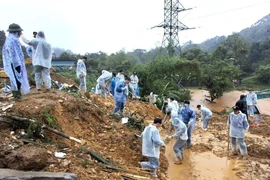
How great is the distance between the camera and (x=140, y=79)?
745 inches

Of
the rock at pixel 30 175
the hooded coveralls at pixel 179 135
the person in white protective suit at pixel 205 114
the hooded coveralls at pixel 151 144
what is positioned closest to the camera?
the rock at pixel 30 175

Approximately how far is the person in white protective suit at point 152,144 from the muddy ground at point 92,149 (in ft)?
0.86

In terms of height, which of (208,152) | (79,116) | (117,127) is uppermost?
(79,116)

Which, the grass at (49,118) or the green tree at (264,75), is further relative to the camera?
the green tree at (264,75)

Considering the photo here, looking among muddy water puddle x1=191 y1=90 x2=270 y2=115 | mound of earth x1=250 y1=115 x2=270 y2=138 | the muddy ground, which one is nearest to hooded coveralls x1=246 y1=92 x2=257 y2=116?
mound of earth x1=250 y1=115 x2=270 y2=138

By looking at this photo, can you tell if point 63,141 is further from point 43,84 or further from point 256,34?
point 256,34

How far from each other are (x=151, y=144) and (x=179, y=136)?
5.39 ft

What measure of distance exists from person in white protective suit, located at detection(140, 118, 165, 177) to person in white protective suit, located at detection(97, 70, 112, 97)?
240 inches

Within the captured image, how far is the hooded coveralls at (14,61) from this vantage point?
6.29 meters

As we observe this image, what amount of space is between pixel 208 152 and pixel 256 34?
328ft

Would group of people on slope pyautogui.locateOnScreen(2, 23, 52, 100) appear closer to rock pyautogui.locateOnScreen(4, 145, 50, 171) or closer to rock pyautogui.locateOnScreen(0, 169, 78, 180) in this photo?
rock pyautogui.locateOnScreen(4, 145, 50, 171)

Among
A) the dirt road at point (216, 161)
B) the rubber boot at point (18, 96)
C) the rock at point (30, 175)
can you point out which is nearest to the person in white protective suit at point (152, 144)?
the dirt road at point (216, 161)

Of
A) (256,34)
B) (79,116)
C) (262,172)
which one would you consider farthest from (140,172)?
(256,34)

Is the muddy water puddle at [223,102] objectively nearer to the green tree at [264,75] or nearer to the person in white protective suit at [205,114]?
the green tree at [264,75]
